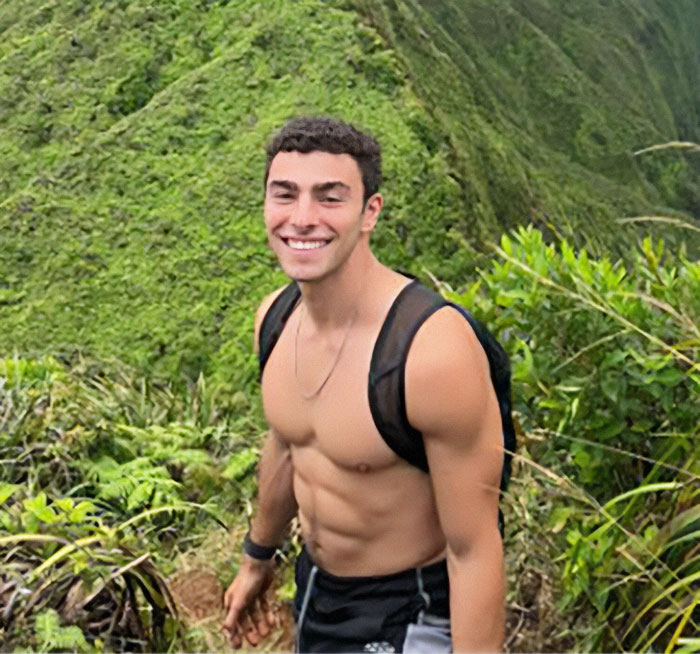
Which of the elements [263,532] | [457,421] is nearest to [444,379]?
[457,421]

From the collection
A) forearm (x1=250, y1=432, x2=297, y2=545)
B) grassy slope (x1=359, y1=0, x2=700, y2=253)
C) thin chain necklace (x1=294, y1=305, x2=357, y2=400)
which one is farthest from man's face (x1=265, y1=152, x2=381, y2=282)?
grassy slope (x1=359, y1=0, x2=700, y2=253)

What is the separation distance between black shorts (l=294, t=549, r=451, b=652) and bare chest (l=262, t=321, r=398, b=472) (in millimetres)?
361

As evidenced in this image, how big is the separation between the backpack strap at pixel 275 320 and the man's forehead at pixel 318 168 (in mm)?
506

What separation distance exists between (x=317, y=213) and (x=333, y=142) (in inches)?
7.7

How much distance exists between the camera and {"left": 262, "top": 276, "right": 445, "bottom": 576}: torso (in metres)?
2.84

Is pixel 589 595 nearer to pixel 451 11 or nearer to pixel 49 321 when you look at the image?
pixel 49 321

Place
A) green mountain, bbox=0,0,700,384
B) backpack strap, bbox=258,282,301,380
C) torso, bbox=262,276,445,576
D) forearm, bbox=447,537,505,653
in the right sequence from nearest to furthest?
forearm, bbox=447,537,505,653 → torso, bbox=262,276,445,576 → backpack strap, bbox=258,282,301,380 → green mountain, bbox=0,0,700,384

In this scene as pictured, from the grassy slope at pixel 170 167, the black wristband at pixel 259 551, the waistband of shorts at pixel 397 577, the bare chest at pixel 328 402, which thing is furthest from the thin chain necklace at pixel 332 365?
the grassy slope at pixel 170 167

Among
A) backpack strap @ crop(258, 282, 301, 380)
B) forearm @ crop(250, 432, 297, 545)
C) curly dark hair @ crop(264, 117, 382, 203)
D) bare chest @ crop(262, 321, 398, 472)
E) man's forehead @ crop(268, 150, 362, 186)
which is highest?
curly dark hair @ crop(264, 117, 382, 203)

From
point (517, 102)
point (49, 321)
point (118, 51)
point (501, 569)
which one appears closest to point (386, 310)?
point (501, 569)

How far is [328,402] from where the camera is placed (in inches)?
115

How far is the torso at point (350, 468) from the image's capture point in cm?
284

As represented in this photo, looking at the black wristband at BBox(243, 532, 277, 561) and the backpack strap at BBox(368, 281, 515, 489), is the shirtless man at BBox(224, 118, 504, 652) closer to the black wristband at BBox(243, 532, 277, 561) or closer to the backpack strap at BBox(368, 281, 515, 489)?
the backpack strap at BBox(368, 281, 515, 489)

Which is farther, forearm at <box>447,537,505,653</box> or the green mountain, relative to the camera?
the green mountain
